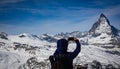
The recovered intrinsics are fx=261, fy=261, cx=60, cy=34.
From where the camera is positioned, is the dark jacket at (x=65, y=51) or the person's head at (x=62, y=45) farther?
the person's head at (x=62, y=45)

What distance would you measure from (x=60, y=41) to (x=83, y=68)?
1.17 metres

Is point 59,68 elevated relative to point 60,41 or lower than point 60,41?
lower

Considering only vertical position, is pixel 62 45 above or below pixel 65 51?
above

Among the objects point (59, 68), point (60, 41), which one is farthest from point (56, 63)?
point (60, 41)

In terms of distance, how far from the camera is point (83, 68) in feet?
28.1

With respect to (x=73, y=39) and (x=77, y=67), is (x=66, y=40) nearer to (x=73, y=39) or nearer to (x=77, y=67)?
(x=73, y=39)

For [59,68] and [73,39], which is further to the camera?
[73,39]

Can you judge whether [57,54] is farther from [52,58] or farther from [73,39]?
[73,39]

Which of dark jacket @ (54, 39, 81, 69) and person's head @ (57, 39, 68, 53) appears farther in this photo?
person's head @ (57, 39, 68, 53)

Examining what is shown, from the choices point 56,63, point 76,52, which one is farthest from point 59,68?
point 76,52

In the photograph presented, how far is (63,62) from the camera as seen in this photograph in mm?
8328

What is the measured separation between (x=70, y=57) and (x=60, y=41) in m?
0.61

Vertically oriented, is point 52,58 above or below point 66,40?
below

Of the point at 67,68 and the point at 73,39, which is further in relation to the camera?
the point at 73,39
